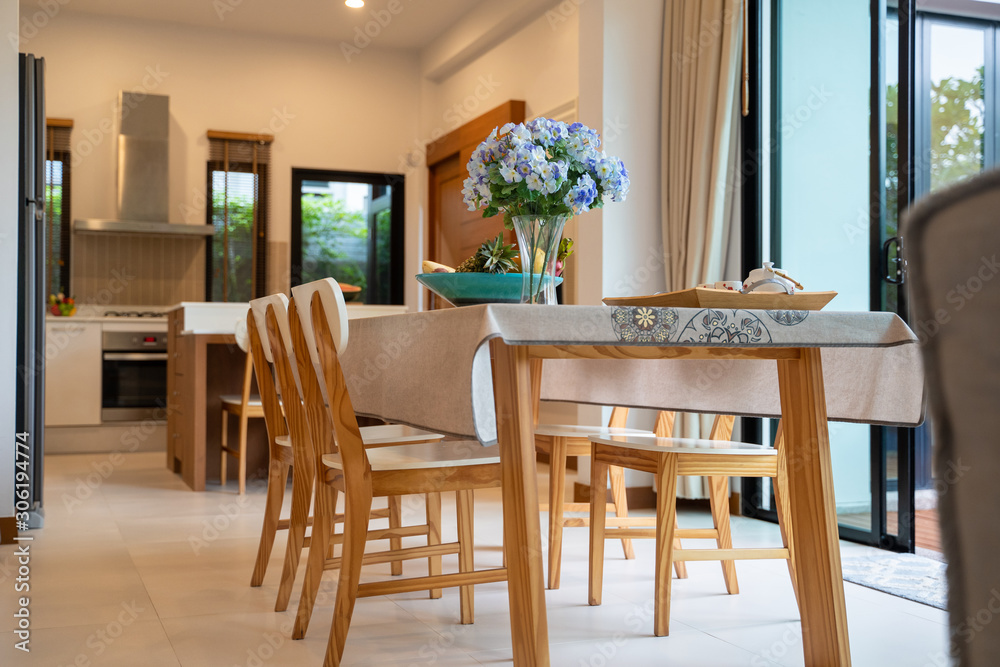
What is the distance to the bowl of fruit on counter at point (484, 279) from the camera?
6.86 feet

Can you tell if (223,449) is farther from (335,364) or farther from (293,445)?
(335,364)

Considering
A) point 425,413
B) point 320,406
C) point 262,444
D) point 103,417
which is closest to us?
point 425,413

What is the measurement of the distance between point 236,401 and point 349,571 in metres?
2.85

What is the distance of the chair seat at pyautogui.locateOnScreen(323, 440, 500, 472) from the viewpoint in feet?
6.10

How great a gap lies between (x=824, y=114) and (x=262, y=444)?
308cm

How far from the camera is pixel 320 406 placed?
209 cm

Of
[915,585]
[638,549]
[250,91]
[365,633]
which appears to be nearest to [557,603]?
[365,633]

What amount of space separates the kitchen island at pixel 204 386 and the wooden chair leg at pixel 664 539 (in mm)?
2538

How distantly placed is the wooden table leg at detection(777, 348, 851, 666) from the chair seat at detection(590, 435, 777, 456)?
36cm

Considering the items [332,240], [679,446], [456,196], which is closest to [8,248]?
[679,446]

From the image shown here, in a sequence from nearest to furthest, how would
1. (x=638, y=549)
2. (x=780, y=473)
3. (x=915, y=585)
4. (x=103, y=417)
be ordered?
(x=780, y=473) → (x=915, y=585) → (x=638, y=549) → (x=103, y=417)

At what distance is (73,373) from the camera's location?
600 cm

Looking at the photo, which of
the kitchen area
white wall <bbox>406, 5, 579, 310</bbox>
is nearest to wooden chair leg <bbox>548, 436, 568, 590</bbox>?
the kitchen area

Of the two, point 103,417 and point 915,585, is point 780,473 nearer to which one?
point 915,585
